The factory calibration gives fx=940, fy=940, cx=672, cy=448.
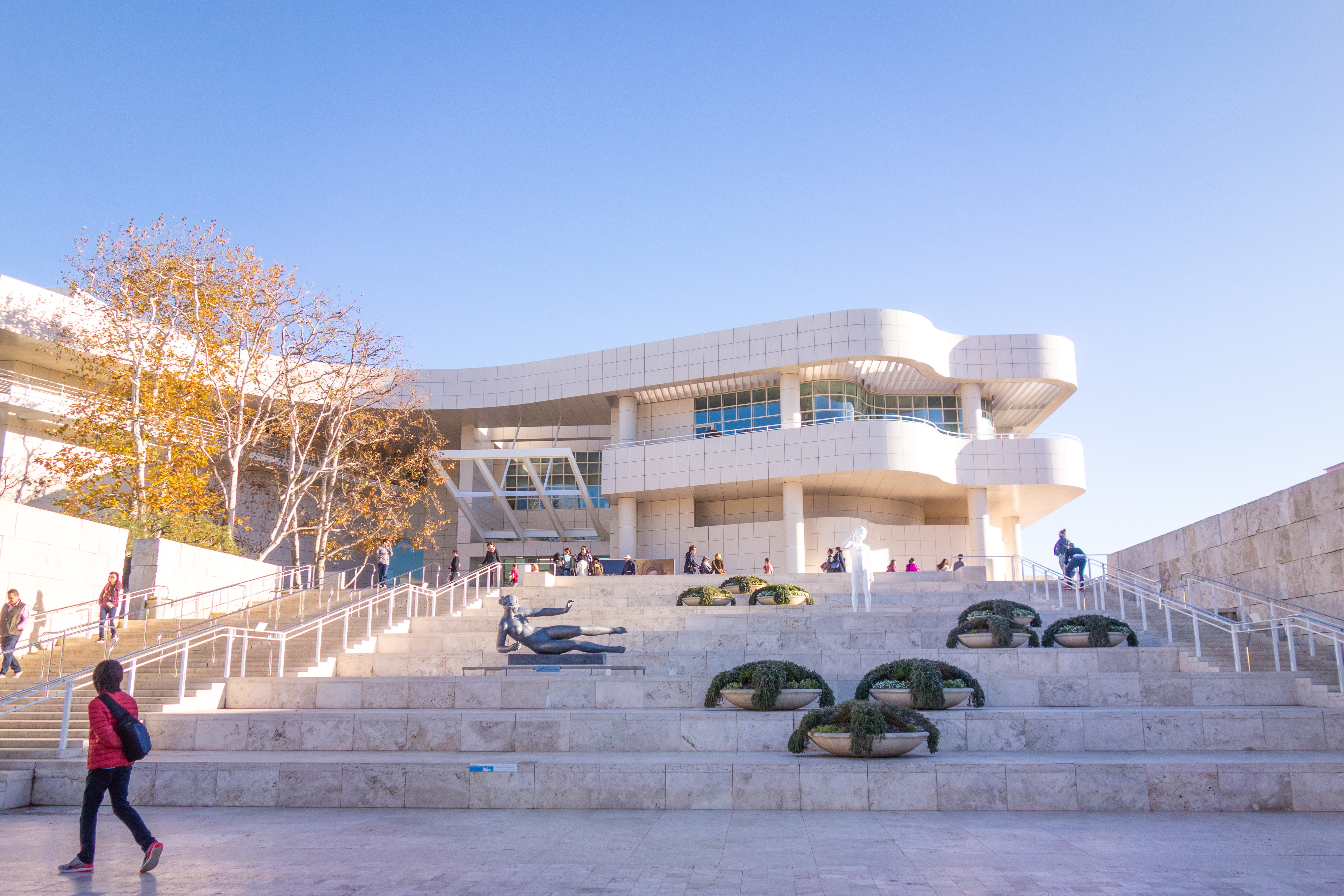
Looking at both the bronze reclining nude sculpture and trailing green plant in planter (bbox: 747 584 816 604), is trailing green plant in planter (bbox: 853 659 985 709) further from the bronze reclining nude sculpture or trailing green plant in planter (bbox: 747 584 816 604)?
trailing green plant in planter (bbox: 747 584 816 604)

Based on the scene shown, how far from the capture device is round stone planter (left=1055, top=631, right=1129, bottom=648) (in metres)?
15.5

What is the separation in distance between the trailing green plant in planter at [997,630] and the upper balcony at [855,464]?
68.9 feet

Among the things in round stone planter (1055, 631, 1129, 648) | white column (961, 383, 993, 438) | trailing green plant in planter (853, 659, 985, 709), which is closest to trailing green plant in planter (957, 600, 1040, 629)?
round stone planter (1055, 631, 1129, 648)

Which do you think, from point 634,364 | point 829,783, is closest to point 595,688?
point 829,783

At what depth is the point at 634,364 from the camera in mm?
42281

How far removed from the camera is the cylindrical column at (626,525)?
4200cm

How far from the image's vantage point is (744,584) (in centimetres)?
2361

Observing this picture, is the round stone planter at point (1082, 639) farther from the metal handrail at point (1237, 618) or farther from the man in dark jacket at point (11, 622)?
the man in dark jacket at point (11, 622)

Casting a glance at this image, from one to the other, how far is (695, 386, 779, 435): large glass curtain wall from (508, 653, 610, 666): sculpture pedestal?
26042 mm

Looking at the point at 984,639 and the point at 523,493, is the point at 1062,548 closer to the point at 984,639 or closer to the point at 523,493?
the point at 984,639

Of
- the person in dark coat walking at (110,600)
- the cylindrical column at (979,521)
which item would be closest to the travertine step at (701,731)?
the person in dark coat walking at (110,600)

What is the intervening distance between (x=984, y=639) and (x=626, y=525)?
27476 millimetres

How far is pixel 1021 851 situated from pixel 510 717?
21.3 ft

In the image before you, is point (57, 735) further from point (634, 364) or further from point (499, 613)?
point (634, 364)
